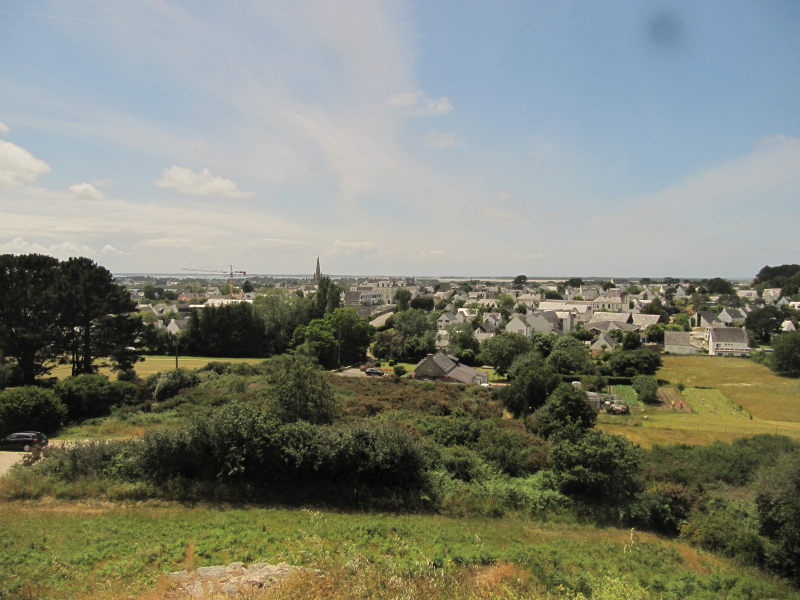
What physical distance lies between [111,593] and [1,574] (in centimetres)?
217

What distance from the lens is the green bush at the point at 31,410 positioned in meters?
18.4

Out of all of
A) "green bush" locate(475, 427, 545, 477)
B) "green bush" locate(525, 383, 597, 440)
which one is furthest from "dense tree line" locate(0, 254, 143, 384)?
"green bush" locate(525, 383, 597, 440)

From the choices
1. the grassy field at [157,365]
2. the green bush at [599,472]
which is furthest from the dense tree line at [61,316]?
the green bush at [599,472]

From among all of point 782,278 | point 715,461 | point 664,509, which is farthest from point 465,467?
point 782,278

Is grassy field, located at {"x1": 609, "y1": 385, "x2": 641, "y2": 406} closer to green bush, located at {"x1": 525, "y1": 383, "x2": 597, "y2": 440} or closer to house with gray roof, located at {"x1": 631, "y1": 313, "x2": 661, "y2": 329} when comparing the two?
green bush, located at {"x1": 525, "y1": 383, "x2": 597, "y2": 440}

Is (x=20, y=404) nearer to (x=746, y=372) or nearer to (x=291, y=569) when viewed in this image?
(x=291, y=569)

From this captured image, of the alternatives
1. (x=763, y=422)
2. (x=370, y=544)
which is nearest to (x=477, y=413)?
(x=370, y=544)

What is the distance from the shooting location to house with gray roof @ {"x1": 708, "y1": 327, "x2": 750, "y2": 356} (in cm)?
5403

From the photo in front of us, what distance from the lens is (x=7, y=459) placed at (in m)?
16.0

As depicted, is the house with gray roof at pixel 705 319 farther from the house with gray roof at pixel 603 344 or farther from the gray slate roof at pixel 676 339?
the house with gray roof at pixel 603 344

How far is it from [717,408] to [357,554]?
3341 centimetres

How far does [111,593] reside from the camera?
7621mm

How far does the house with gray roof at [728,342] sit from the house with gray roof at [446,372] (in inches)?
1335

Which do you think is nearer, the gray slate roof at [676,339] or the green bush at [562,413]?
the green bush at [562,413]
